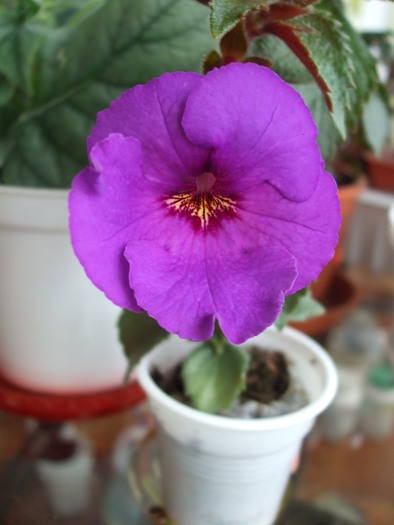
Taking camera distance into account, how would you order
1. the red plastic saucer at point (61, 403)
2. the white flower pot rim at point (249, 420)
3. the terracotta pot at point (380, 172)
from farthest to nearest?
the terracotta pot at point (380, 172) < the red plastic saucer at point (61, 403) < the white flower pot rim at point (249, 420)

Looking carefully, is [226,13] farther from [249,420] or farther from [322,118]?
[249,420]

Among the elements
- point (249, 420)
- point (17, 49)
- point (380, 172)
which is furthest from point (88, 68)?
point (380, 172)

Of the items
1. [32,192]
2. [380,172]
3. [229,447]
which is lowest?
[380,172]

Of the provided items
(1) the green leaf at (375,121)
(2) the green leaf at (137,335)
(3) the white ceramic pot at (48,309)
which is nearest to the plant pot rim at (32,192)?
(3) the white ceramic pot at (48,309)

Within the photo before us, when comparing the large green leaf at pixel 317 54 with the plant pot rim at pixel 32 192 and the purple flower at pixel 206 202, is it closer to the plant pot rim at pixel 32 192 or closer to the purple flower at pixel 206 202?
the purple flower at pixel 206 202

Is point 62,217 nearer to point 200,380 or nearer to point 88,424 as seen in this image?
point 200,380

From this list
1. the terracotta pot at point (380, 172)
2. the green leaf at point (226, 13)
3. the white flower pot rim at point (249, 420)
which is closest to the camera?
the green leaf at point (226, 13)

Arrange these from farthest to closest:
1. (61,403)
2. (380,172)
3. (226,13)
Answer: (380,172) < (61,403) < (226,13)

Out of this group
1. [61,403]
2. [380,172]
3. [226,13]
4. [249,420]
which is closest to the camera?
[226,13]

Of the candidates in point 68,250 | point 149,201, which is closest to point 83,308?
point 68,250
